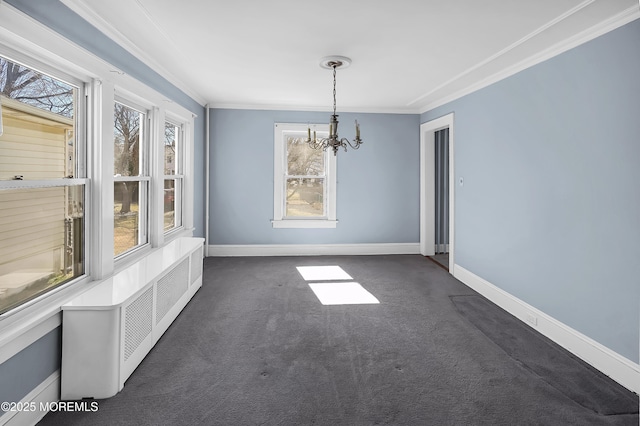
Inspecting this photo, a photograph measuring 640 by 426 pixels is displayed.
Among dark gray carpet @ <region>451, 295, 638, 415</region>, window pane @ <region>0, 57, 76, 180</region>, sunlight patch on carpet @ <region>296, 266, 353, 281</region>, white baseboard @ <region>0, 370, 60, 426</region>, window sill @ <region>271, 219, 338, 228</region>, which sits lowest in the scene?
dark gray carpet @ <region>451, 295, 638, 415</region>

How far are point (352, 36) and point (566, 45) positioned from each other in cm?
177

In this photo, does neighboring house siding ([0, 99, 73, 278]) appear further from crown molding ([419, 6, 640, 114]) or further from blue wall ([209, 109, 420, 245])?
crown molding ([419, 6, 640, 114])

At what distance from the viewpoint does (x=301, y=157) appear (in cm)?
649

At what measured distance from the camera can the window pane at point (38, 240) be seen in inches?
81.1

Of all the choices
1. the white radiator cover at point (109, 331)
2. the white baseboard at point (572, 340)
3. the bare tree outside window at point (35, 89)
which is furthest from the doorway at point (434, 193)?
the bare tree outside window at point (35, 89)

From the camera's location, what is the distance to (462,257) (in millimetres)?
5039

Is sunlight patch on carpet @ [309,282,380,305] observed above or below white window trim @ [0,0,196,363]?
below

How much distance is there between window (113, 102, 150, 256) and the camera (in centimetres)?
344

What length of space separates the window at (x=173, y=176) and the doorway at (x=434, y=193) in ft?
12.8

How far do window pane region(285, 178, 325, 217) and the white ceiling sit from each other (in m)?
2.02

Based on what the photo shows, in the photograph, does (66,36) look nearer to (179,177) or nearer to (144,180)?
(144,180)

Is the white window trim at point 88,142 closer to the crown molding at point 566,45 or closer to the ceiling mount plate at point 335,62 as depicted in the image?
the ceiling mount plate at point 335,62

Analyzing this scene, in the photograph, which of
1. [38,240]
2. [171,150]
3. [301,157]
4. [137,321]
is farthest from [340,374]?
[301,157]

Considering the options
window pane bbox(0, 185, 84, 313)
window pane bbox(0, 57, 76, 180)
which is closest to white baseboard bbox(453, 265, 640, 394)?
window pane bbox(0, 185, 84, 313)
